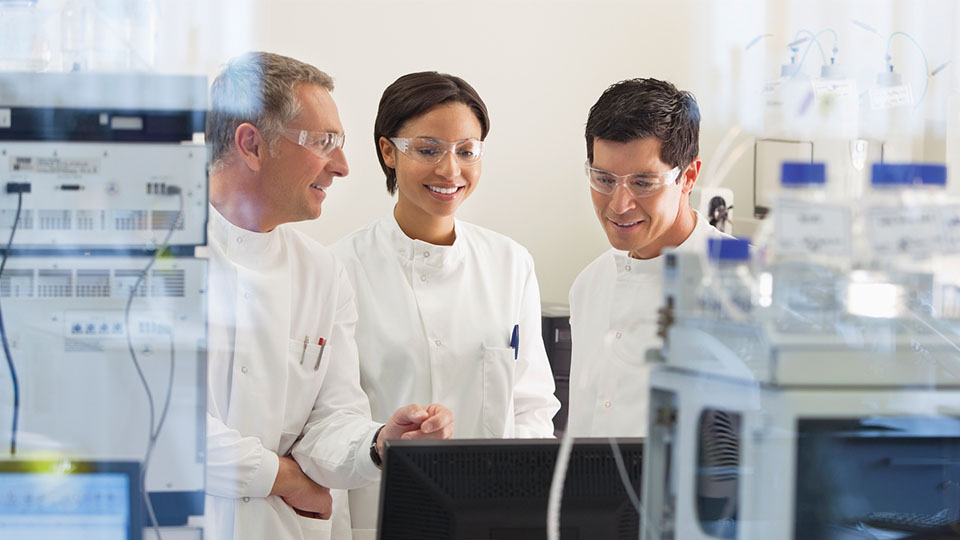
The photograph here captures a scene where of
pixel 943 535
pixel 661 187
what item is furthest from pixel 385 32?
pixel 943 535

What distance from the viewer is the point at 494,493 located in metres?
0.93

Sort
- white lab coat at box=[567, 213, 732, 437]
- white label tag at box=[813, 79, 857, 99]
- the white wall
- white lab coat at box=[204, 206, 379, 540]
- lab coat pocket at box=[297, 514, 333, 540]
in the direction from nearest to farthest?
white lab coat at box=[567, 213, 732, 437] → white lab coat at box=[204, 206, 379, 540] → lab coat pocket at box=[297, 514, 333, 540] → white label tag at box=[813, 79, 857, 99] → the white wall

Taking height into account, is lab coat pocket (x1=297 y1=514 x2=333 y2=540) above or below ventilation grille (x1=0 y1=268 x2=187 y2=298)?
below

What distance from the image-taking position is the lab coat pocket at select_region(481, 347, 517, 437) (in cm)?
183

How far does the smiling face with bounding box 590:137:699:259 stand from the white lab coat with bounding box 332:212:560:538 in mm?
367

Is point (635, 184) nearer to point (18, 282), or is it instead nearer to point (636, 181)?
point (636, 181)

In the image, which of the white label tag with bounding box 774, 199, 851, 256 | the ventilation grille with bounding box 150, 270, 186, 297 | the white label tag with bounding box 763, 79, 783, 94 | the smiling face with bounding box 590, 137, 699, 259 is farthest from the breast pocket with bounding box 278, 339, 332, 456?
the white label tag with bounding box 763, 79, 783, 94

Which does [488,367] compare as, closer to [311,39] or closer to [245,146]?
[245,146]

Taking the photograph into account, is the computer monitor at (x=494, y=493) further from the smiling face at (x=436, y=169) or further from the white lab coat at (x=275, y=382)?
the smiling face at (x=436, y=169)

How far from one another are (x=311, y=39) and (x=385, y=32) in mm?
241


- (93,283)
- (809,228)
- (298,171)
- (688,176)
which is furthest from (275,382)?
(809,228)

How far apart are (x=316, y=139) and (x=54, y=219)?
0.61 metres

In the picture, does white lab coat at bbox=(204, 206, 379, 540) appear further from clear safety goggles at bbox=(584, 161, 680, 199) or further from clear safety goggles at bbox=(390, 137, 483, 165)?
clear safety goggles at bbox=(584, 161, 680, 199)

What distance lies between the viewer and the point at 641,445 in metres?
0.99
